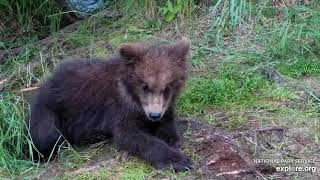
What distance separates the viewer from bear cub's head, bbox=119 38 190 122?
16.8ft

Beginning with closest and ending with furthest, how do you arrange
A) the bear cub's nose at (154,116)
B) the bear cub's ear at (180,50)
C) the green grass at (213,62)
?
the bear cub's nose at (154,116)
the bear cub's ear at (180,50)
the green grass at (213,62)

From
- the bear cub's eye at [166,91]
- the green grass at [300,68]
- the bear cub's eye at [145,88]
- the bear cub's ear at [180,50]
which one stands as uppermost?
the bear cub's ear at [180,50]

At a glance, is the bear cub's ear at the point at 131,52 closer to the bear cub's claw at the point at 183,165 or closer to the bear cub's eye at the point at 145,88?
the bear cub's eye at the point at 145,88

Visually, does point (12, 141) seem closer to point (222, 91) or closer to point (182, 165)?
point (182, 165)

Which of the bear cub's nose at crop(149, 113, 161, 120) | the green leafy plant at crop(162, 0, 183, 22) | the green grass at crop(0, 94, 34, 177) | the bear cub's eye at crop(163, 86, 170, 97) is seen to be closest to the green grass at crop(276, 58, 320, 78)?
the green leafy plant at crop(162, 0, 183, 22)

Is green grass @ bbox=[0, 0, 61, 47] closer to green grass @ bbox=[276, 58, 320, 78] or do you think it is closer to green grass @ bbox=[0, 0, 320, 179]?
green grass @ bbox=[0, 0, 320, 179]

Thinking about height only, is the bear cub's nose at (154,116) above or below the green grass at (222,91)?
above

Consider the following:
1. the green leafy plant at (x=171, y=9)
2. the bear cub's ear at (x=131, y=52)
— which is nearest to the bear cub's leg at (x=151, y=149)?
the bear cub's ear at (x=131, y=52)

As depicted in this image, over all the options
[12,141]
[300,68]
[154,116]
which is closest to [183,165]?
[154,116]

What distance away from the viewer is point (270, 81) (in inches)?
259

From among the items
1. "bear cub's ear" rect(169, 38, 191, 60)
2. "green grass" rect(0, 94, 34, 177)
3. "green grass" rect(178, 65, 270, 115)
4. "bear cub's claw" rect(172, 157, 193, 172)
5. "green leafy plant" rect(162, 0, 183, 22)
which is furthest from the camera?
"green leafy plant" rect(162, 0, 183, 22)

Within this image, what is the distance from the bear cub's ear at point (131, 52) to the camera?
5180 millimetres

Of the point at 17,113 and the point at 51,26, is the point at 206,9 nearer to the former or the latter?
the point at 51,26

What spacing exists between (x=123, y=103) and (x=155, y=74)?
1.42 feet
